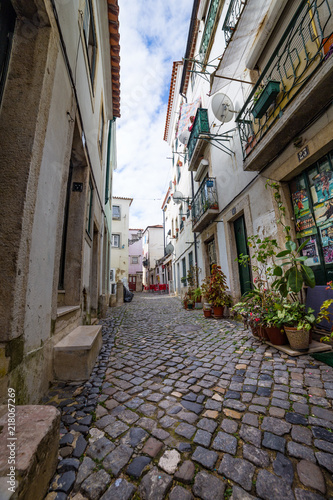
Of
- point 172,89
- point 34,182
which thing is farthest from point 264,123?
point 172,89

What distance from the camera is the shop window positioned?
11.5 ft

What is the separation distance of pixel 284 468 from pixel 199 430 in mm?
575

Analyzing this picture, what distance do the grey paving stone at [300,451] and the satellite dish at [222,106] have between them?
280 inches

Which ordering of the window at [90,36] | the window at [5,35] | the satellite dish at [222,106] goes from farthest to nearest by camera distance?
the satellite dish at [222,106]
the window at [90,36]
the window at [5,35]

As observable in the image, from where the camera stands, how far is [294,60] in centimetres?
399

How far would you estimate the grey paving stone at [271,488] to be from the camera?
1.12m

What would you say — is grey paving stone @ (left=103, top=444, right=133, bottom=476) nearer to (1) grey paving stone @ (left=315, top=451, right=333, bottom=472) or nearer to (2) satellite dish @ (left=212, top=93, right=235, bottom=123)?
(1) grey paving stone @ (left=315, top=451, right=333, bottom=472)

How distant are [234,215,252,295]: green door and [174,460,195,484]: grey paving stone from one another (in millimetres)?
5277

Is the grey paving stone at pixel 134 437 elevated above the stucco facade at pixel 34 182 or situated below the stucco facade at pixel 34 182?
below

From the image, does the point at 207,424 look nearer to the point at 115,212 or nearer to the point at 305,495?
the point at 305,495

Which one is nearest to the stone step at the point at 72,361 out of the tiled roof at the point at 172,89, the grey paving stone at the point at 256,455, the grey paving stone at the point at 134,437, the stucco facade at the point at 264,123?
the grey paving stone at the point at 134,437

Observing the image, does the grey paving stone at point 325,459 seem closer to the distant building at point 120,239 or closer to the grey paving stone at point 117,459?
the grey paving stone at point 117,459

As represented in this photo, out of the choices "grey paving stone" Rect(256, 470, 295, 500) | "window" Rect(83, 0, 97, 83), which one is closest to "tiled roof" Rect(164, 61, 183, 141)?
"window" Rect(83, 0, 97, 83)

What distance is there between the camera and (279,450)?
4.66 ft
